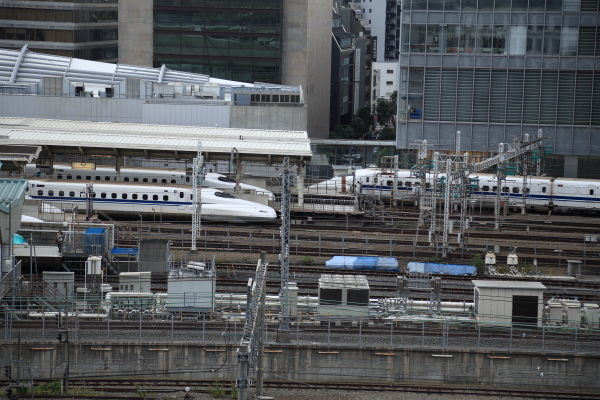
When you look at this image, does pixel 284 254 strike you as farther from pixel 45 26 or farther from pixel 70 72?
pixel 45 26

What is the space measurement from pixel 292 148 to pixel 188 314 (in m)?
21.8

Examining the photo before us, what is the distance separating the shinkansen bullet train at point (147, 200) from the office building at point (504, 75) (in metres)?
16.7

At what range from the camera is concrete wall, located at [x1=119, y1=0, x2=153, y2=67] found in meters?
84.5

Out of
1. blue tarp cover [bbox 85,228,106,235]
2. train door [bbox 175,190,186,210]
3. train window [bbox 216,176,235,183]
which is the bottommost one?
blue tarp cover [bbox 85,228,106,235]

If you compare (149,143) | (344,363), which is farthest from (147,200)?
(344,363)

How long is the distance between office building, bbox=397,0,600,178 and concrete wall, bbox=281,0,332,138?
2362cm

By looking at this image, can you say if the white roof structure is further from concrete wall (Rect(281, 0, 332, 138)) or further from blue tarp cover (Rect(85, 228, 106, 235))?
blue tarp cover (Rect(85, 228, 106, 235))

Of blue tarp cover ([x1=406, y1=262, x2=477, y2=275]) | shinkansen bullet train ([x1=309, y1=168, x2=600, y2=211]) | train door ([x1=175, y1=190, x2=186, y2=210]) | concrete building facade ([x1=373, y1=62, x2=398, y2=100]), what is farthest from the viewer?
concrete building facade ([x1=373, y1=62, x2=398, y2=100])

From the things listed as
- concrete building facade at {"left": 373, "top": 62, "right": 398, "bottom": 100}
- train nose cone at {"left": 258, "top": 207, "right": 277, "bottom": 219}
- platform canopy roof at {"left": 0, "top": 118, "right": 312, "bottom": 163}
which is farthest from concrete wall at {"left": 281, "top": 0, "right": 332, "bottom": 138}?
train nose cone at {"left": 258, "top": 207, "right": 277, "bottom": 219}

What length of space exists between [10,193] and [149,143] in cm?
1999

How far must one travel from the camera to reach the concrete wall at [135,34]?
84500mm

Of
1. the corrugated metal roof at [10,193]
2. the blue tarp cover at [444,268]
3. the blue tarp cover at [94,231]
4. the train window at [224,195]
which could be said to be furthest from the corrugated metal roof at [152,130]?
the corrugated metal roof at [10,193]

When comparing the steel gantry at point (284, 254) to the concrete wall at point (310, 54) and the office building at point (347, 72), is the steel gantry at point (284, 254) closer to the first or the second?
the concrete wall at point (310, 54)

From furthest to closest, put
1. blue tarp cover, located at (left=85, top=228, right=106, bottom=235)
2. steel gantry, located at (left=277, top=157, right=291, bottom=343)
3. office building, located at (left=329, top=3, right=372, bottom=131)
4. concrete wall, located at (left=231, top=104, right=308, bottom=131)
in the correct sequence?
office building, located at (left=329, top=3, right=372, bottom=131)
concrete wall, located at (left=231, top=104, right=308, bottom=131)
blue tarp cover, located at (left=85, top=228, right=106, bottom=235)
steel gantry, located at (left=277, top=157, right=291, bottom=343)
